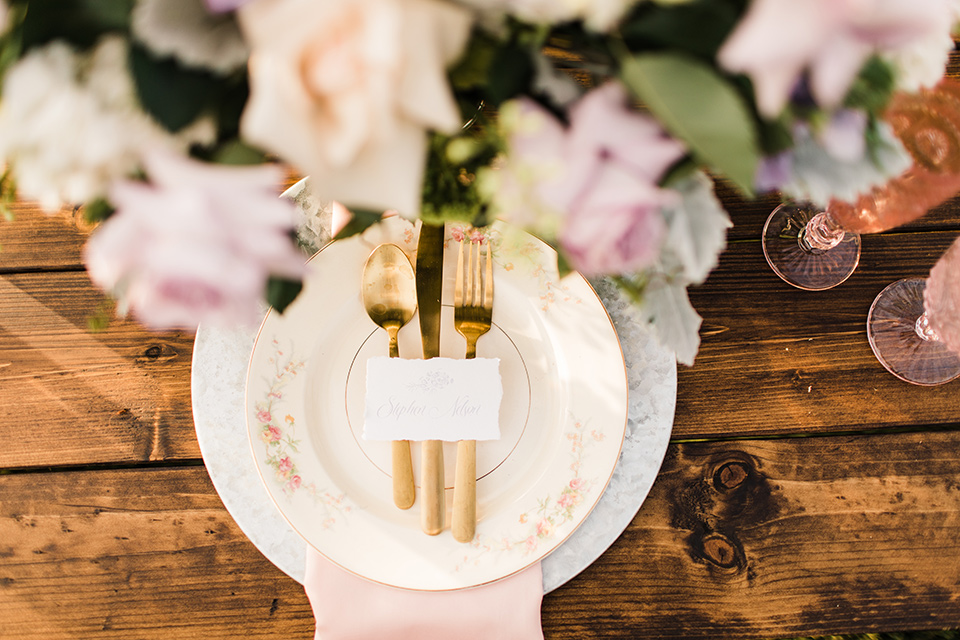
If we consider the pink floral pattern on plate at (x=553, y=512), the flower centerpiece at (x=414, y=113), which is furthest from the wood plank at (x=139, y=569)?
the flower centerpiece at (x=414, y=113)

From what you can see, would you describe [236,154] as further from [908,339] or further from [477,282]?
[908,339]

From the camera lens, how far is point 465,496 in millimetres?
→ 542

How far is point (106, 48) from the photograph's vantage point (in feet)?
0.79

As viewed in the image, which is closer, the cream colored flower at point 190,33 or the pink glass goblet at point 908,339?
the cream colored flower at point 190,33

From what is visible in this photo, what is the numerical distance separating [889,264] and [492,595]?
2.03ft

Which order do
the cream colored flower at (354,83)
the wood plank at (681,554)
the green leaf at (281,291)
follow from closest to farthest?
the cream colored flower at (354,83), the green leaf at (281,291), the wood plank at (681,554)

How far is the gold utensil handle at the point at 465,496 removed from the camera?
1.78ft

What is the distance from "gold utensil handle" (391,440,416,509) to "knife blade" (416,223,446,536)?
0.01 meters

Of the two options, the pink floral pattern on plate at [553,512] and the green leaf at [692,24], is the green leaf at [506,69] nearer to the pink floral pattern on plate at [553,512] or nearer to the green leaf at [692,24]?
the green leaf at [692,24]

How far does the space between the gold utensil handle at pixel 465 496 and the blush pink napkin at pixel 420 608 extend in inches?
3.2

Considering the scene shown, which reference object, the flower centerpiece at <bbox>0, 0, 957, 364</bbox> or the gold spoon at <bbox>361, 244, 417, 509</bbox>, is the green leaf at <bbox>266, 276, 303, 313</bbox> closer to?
the flower centerpiece at <bbox>0, 0, 957, 364</bbox>

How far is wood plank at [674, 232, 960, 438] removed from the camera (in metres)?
0.64

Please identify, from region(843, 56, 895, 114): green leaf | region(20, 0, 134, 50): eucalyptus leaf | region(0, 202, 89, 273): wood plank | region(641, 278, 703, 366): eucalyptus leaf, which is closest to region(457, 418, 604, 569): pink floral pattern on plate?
region(641, 278, 703, 366): eucalyptus leaf

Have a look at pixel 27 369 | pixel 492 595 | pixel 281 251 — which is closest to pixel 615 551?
pixel 492 595
